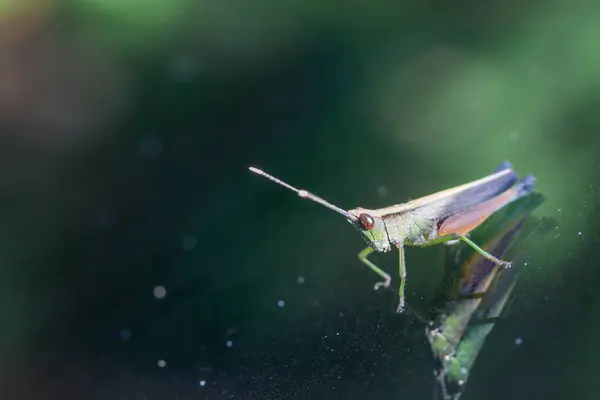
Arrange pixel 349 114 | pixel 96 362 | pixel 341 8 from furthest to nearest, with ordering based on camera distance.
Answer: pixel 341 8, pixel 349 114, pixel 96 362

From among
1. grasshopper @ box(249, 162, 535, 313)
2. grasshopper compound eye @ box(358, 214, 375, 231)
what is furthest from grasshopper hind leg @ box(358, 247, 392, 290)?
grasshopper compound eye @ box(358, 214, 375, 231)

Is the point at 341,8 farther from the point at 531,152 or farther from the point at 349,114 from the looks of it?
the point at 531,152

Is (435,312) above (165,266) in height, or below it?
above

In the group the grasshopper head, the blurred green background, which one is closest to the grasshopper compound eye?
the grasshopper head

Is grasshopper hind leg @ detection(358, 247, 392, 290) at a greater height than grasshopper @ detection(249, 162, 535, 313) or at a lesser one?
lesser

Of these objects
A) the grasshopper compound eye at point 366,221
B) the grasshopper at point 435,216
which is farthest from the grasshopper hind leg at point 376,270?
the grasshopper compound eye at point 366,221

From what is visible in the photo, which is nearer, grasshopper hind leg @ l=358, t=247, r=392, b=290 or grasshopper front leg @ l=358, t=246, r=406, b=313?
grasshopper front leg @ l=358, t=246, r=406, b=313

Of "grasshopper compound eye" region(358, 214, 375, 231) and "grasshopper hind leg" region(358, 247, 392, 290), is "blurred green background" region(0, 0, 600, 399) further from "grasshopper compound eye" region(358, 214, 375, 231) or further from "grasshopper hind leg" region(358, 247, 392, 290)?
"grasshopper compound eye" region(358, 214, 375, 231)

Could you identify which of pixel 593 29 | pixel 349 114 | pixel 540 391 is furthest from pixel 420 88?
pixel 540 391
